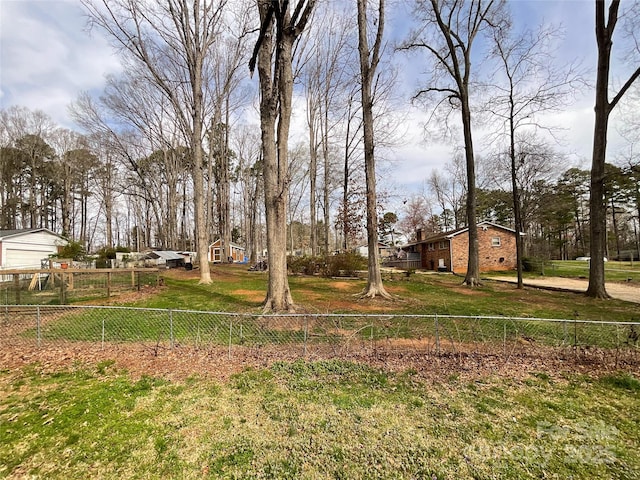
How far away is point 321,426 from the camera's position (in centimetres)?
262

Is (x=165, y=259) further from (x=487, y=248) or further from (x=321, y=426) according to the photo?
(x=487, y=248)

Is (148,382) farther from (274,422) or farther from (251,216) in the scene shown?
→ (251,216)

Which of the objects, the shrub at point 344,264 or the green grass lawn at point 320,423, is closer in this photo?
the green grass lawn at point 320,423

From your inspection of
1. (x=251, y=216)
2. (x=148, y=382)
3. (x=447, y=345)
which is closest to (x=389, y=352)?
(x=447, y=345)

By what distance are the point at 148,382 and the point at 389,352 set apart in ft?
11.7

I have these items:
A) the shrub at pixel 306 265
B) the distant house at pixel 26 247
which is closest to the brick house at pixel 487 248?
the shrub at pixel 306 265

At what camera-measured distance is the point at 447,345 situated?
16.2ft

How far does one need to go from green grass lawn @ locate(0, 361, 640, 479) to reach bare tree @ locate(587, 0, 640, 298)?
9.27 m

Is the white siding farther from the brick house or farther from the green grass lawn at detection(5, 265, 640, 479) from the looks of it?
the brick house

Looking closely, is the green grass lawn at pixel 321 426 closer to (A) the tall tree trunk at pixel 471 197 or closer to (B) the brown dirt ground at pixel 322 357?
(B) the brown dirt ground at pixel 322 357

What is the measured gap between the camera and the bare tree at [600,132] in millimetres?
10219

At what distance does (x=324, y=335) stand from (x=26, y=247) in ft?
83.6

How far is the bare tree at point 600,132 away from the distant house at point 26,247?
30.8 meters

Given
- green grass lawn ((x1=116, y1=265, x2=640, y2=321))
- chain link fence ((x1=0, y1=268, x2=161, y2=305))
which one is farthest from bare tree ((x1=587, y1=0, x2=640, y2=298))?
chain link fence ((x1=0, y1=268, x2=161, y2=305))
